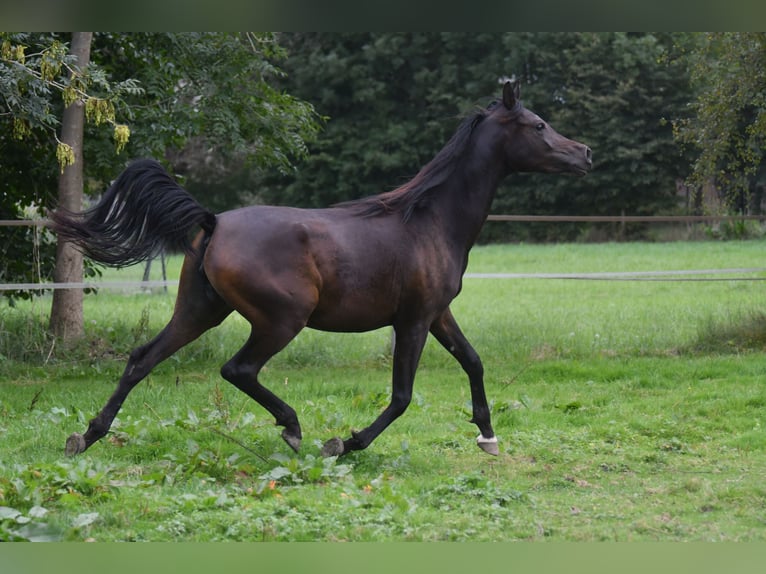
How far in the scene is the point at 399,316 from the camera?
5.68 m

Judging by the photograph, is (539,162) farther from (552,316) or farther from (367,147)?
(367,147)

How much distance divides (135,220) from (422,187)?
1760 mm

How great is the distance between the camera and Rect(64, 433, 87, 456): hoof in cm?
542

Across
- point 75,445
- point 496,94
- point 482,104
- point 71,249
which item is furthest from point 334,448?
point 496,94

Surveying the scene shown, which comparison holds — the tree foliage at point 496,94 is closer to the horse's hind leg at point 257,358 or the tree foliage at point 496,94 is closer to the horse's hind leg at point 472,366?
the horse's hind leg at point 472,366

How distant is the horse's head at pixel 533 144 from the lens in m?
5.90

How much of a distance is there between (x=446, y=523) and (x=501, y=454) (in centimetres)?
177

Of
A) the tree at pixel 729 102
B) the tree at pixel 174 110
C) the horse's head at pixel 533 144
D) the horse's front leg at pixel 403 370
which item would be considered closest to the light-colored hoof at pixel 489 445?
the horse's front leg at pixel 403 370

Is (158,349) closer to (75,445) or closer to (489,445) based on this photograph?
(75,445)

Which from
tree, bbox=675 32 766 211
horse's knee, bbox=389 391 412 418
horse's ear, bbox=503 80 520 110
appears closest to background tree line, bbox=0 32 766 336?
tree, bbox=675 32 766 211

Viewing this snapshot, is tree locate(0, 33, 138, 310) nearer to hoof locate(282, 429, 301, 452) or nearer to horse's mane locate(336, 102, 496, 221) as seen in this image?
horse's mane locate(336, 102, 496, 221)

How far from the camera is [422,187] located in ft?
19.0

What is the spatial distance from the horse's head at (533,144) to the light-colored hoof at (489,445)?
177 cm

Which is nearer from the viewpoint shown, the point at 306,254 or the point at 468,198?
the point at 306,254
